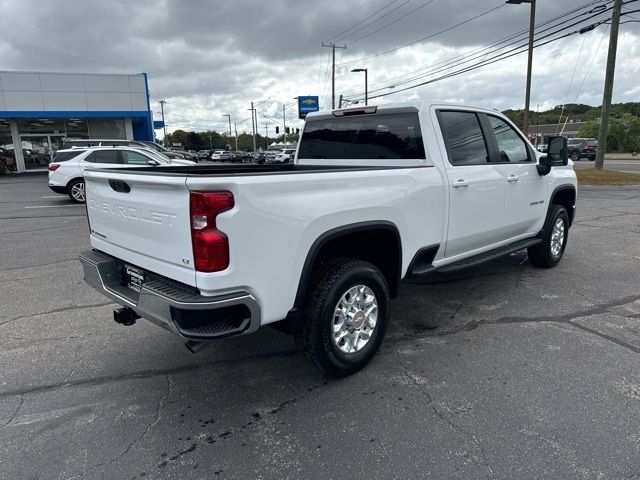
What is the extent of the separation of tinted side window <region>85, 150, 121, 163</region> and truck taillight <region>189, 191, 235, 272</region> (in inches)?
474

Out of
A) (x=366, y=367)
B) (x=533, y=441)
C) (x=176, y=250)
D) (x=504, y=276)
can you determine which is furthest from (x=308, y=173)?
(x=504, y=276)

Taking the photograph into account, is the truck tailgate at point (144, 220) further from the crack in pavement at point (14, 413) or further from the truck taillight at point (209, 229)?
the crack in pavement at point (14, 413)

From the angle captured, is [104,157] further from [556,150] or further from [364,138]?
[556,150]

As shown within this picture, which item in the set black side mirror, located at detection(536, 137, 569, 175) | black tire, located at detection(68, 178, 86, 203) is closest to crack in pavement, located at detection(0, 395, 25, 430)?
black side mirror, located at detection(536, 137, 569, 175)

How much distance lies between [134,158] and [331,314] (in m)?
12.1

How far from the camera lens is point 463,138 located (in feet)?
14.3

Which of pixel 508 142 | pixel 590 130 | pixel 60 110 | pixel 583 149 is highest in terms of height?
pixel 60 110

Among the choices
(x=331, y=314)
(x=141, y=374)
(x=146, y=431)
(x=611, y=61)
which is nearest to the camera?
(x=146, y=431)

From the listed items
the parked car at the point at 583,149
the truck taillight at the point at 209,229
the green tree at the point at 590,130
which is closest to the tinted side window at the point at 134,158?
the truck taillight at the point at 209,229

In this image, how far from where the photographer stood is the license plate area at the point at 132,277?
120 inches

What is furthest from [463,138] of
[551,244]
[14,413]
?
[14,413]

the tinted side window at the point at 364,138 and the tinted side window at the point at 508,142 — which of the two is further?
the tinted side window at the point at 508,142

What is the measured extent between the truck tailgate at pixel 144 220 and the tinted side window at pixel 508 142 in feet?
11.8

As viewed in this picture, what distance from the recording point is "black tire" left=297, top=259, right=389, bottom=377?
9.98 feet
